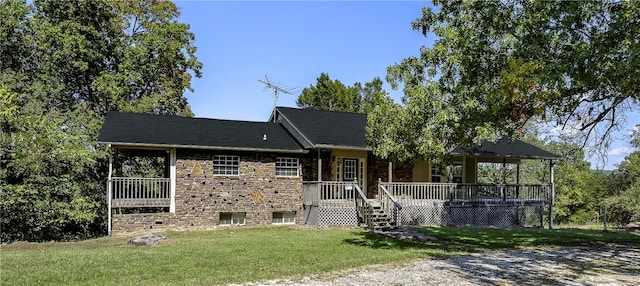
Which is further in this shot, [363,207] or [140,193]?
[363,207]

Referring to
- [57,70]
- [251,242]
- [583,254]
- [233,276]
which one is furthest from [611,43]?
[57,70]

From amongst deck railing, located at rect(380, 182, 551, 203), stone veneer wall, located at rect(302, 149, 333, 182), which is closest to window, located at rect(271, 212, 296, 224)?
stone veneer wall, located at rect(302, 149, 333, 182)

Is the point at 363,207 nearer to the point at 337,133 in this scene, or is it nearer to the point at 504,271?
the point at 337,133

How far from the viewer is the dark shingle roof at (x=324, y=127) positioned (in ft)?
64.7

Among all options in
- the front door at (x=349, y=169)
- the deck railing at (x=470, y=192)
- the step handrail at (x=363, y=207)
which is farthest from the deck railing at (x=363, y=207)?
the front door at (x=349, y=169)

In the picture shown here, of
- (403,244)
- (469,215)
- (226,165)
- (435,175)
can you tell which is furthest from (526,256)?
(435,175)

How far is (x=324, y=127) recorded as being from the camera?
855 inches

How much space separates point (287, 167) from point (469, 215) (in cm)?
822

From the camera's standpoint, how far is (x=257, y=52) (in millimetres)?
19000

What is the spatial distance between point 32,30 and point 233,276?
20.3 m

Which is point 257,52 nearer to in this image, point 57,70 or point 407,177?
point 407,177

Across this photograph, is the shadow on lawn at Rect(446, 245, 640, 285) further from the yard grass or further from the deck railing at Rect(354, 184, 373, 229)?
the deck railing at Rect(354, 184, 373, 229)

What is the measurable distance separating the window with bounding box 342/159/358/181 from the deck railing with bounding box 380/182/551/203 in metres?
1.99

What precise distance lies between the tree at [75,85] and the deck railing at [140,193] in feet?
3.06
